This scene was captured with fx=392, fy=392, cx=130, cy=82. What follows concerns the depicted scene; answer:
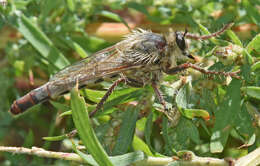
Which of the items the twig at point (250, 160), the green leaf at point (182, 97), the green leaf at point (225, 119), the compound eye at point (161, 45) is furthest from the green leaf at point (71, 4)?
the twig at point (250, 160)

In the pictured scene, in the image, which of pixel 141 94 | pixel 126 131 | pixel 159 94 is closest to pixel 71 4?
pixel 141 94

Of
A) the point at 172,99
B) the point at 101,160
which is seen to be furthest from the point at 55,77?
the point at 101,160

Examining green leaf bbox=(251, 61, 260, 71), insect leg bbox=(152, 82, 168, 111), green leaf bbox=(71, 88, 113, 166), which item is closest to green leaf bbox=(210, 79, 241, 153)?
green leaf bbox=(251, 61, 260, 71)

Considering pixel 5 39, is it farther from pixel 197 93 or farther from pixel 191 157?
pixel 191 157

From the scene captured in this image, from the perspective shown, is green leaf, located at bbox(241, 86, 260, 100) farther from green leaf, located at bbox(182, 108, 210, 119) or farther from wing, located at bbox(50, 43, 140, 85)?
wing, located at bbox(50, 43, 140, 85)

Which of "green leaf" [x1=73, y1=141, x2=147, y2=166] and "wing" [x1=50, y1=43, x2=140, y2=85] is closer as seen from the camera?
"green leaf" [x1=73, y1=141, x2=147, y2=166]
